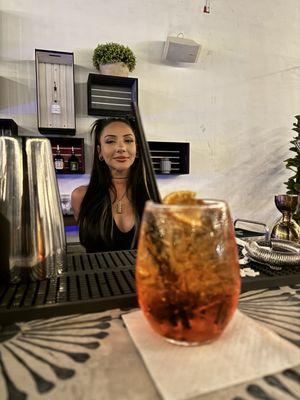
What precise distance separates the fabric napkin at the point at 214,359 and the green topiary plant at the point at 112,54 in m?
2.61

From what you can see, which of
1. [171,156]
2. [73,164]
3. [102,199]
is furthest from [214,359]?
[171,156]

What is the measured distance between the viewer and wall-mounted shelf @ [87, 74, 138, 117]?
104 inches

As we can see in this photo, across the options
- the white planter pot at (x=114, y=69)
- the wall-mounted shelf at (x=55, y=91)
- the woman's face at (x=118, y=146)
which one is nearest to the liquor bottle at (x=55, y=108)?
the wall-mounted shelf at (x=55, y=91)

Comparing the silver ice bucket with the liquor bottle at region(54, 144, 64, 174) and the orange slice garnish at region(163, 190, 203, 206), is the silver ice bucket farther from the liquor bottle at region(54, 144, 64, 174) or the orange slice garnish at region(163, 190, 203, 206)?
the liquor bottle at region(54, 144, 64, 174)

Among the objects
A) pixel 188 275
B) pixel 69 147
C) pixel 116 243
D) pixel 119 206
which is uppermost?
pixel 69 147

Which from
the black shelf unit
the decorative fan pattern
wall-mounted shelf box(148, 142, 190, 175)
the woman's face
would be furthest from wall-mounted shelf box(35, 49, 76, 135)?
the decorative fan pattern

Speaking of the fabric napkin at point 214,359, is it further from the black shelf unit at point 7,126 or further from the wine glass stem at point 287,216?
the black shelf unit at point 7,126

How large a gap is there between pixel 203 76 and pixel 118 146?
2001 millimetres

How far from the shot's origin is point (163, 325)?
36 centimetres

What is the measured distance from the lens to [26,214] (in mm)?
562

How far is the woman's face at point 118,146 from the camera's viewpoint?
1.58 m

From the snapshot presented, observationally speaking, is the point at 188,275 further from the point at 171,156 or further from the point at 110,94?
the point at 171,156

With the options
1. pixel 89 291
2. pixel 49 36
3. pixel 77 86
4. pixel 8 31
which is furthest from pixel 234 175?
pixel 89 291

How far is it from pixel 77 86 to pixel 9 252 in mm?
2514
